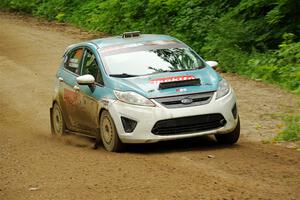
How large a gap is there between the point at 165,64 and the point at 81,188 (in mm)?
3699

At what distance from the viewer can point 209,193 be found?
7.19 m

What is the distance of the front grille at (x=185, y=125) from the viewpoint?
9.92 meters

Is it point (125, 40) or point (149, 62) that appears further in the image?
point (125, 40)

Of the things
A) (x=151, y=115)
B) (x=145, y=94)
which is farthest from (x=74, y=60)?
(x=151, y=115)

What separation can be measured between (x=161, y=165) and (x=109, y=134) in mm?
1686

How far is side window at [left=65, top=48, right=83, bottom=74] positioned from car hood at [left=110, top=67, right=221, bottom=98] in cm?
156

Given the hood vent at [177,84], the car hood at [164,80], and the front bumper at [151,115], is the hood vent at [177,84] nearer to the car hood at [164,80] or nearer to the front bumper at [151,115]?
the car hood at [164,80]

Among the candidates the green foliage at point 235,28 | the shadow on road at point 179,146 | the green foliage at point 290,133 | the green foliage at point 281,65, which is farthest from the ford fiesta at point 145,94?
the green foliage at point 281,65

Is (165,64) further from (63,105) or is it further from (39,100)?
(39,100)

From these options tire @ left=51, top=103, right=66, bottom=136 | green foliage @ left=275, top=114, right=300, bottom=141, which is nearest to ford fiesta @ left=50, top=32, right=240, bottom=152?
tire @ left=51, top=103, right=66, bottom=136

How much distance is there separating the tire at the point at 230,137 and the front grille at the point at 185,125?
481 millimetres

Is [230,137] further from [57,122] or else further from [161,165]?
[57,122]

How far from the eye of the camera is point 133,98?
32.9 feet

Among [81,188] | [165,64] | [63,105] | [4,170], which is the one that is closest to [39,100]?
[63,105]
